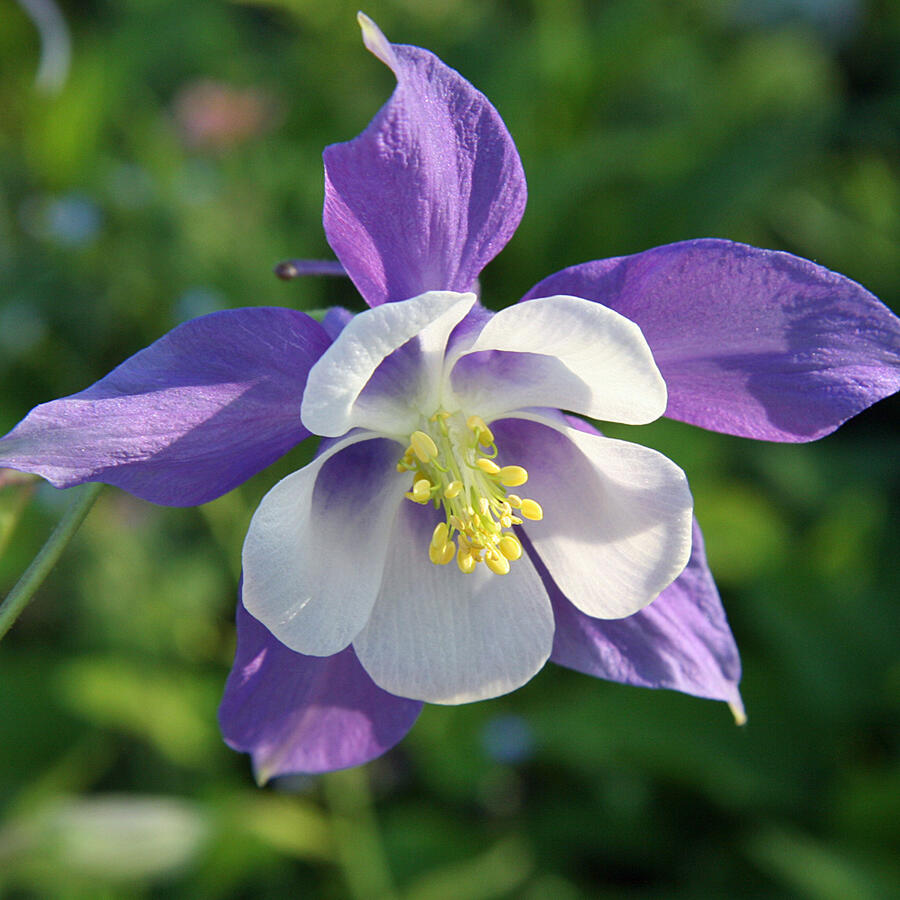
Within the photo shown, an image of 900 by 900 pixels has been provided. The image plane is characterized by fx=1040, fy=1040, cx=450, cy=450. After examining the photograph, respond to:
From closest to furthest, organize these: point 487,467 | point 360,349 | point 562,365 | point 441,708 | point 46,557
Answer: point 360,349 → point 46,557 → point 562,365 → point 487,467 → point 441,708

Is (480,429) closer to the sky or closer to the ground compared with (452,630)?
closer to the sky

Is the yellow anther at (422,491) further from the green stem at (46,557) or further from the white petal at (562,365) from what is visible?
the green stem at (46,557)

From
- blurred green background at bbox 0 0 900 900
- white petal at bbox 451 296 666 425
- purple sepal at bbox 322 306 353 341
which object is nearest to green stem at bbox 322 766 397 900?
blurred green background at bbox 0 0 900 900

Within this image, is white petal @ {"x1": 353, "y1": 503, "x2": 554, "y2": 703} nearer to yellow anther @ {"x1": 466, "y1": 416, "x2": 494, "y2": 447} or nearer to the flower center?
the flower center

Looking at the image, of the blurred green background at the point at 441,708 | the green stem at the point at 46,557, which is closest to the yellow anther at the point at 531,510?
the green stem at the point at 46,557

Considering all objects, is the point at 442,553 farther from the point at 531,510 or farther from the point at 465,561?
the point at 531,510

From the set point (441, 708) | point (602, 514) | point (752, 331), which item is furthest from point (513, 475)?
point (441, 708)
